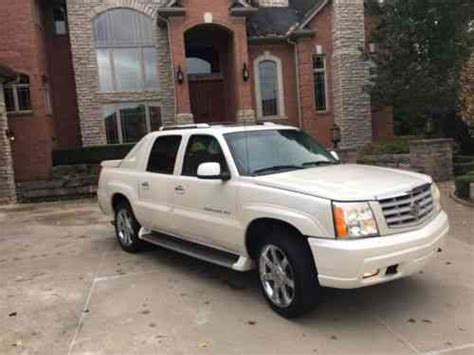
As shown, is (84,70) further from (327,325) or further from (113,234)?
(327,325)

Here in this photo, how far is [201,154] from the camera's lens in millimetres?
5508

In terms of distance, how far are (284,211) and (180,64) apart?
42.9 feet

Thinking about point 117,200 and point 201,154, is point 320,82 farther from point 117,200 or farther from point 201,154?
point 201,154

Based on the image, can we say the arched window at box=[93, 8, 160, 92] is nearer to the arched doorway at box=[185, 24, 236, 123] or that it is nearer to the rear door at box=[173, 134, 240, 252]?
the arched doorway at box=[185, 24, 236, 123]

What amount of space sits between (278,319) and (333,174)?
1508 millimetres

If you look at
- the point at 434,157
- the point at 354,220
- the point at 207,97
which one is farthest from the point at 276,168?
the point at 207,97

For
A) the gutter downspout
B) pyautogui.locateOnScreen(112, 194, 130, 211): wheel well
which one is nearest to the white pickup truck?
pyautogui.locateOnScreen(112, 194, 130, 211): wheel well

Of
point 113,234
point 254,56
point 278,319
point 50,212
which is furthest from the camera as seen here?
point 254,56

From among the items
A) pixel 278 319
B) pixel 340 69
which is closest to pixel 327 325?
pixel 278 319

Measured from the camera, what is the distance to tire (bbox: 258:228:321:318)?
4121 millimetres

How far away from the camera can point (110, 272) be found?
6098 mm

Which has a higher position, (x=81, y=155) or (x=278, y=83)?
(x=278, y=83)

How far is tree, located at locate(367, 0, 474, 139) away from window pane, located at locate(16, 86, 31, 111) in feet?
38.7

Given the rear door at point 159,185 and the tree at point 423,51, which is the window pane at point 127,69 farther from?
the rear door at point 159,185
